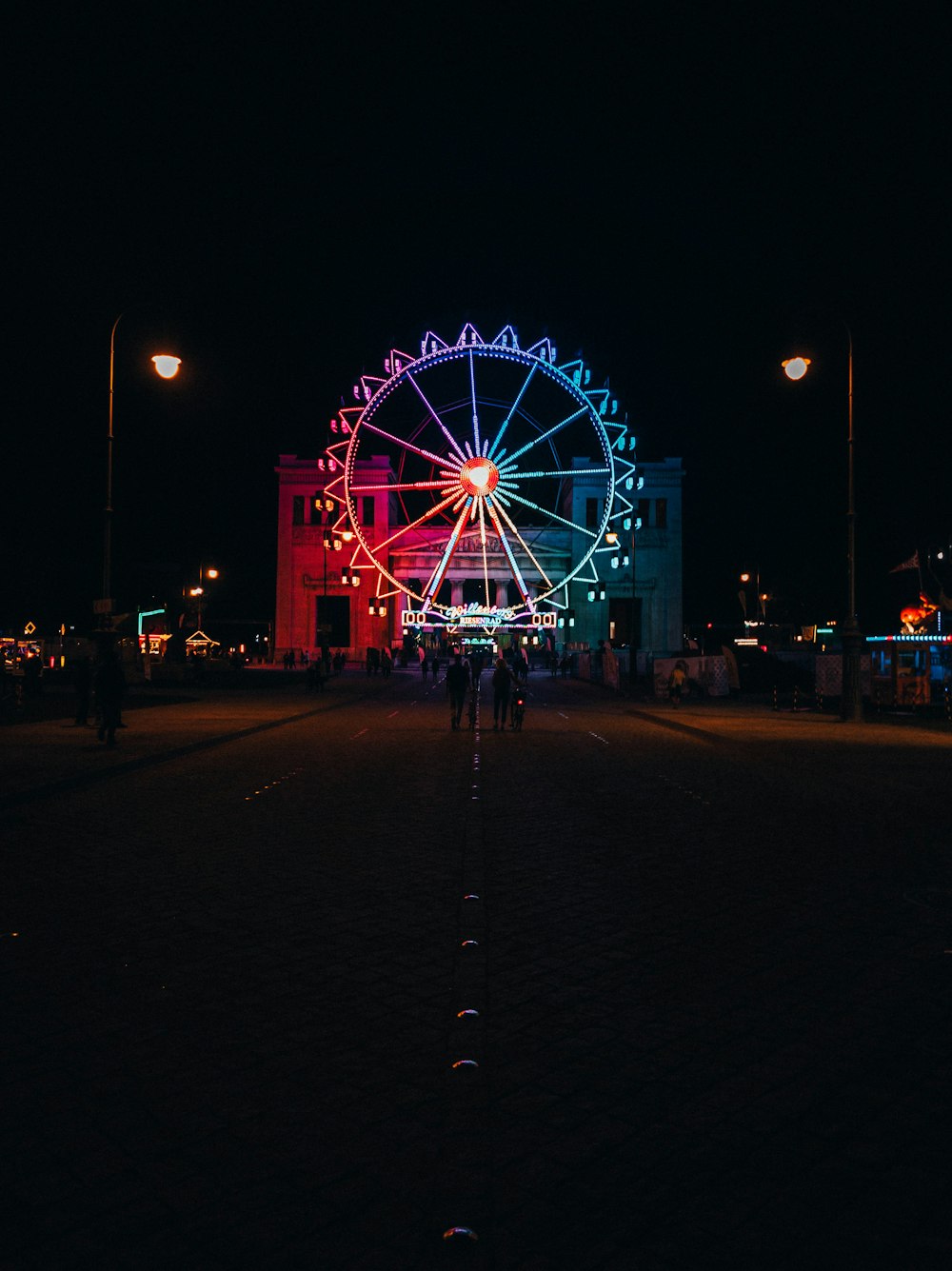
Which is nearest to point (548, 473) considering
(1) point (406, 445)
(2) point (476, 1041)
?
(1) point (406, 445)

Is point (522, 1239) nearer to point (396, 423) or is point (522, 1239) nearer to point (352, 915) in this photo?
point (352, 915)

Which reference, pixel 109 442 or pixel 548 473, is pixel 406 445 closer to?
pixel 548 473

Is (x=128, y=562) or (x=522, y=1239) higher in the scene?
(x=128, y=562)

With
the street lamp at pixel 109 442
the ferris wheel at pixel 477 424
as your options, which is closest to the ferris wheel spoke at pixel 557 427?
the ferris wheel at pixel 477 424

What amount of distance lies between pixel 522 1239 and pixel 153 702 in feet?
113

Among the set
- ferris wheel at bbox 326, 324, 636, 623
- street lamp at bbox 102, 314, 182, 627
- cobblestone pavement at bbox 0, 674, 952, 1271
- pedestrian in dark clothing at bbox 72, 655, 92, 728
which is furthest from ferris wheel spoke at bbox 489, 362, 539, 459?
cobblestone pavement at bbox 0, 674, 952, 1271

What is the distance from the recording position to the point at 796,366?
23281 millimetres

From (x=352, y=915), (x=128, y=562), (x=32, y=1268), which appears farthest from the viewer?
(x=128, y=562)

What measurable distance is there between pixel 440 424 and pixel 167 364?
3750 centimetres

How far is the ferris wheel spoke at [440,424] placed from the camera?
56.6m

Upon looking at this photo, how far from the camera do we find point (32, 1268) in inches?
119

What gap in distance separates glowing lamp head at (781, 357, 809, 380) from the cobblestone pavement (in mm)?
14257

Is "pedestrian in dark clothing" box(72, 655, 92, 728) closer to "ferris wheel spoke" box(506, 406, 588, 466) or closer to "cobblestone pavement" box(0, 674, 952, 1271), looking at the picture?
"cobblestone pavement" box(0, 674, 952, 1271)

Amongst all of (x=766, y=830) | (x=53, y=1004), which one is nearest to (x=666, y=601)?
(x=766, y=830)
